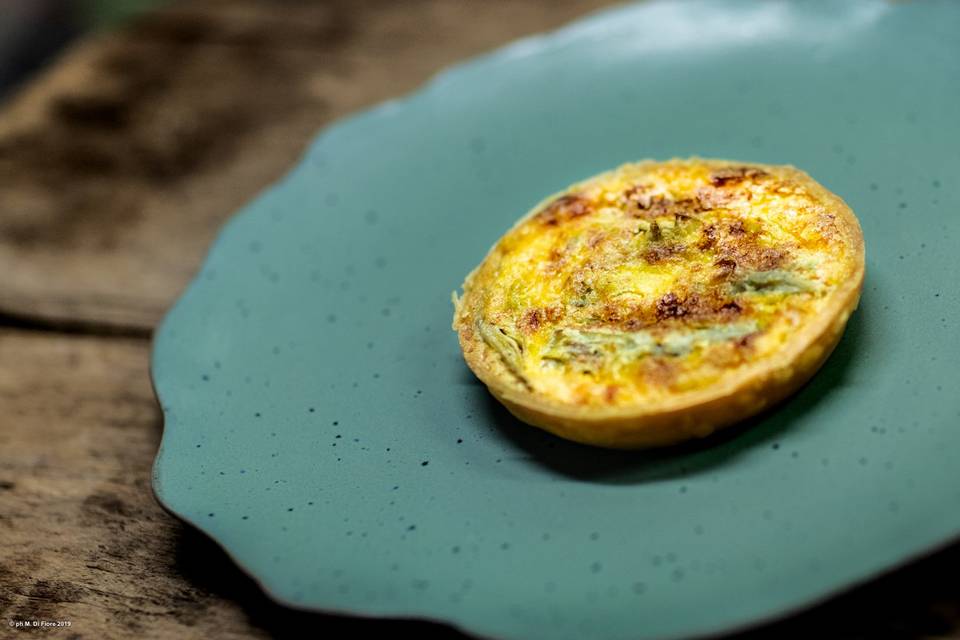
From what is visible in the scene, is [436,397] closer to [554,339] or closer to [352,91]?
[554,339]

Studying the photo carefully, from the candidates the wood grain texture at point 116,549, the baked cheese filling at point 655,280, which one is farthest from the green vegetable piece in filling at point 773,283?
the wood grain texture at point 116,549

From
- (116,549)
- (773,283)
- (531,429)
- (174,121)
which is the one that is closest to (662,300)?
(773,283)

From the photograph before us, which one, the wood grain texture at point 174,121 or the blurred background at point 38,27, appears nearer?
the wood grain texture at point 174,121

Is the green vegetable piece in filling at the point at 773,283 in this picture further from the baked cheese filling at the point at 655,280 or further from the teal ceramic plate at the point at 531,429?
the teal ceramic plate at the point at 531,429

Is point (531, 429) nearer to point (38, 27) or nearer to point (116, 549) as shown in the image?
point (116, 549)

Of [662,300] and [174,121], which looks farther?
[174,121]

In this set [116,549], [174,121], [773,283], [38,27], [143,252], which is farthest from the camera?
[38,27]

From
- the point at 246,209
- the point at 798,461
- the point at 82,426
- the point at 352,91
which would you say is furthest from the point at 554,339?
the point at 352,91
